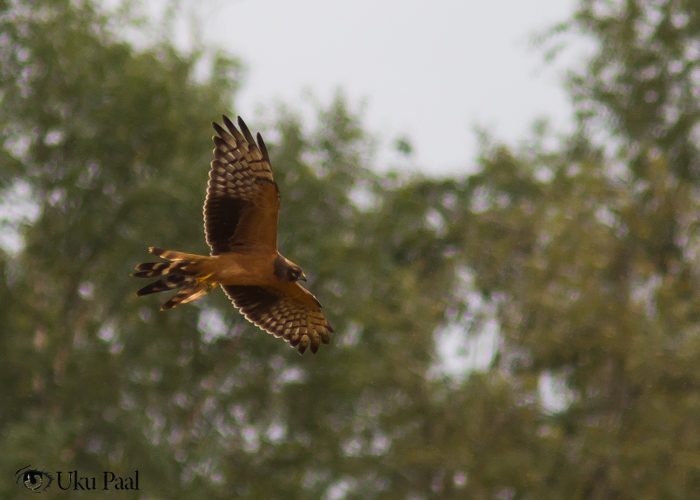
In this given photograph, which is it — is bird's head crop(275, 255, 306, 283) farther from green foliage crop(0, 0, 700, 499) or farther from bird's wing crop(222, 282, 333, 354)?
green foliage crop(0, 0, 700, 499)

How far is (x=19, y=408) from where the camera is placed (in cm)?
1542

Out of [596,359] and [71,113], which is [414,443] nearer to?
[596,359]

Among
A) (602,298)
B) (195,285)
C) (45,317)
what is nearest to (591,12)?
(602,298)

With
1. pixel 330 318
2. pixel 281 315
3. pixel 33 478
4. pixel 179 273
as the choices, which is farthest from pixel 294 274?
pixel 330 318

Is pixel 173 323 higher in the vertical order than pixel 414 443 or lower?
higher

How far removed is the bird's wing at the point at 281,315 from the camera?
8.57m

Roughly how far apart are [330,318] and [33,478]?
520 centimetres

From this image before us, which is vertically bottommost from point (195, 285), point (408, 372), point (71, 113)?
point (195, 285)

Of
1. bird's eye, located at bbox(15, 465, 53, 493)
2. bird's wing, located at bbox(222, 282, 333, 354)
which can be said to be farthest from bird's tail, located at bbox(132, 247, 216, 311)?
bird's eye, located at bbox(15, 465, 53, 493)

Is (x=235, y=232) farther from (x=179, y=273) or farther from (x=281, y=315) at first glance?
(x=281, y=315)

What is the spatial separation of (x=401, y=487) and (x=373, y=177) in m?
5.74

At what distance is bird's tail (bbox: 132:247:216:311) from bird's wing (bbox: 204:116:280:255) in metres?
0.31

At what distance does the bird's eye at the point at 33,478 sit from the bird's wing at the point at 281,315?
6.22 metres

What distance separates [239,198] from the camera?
7.44m
